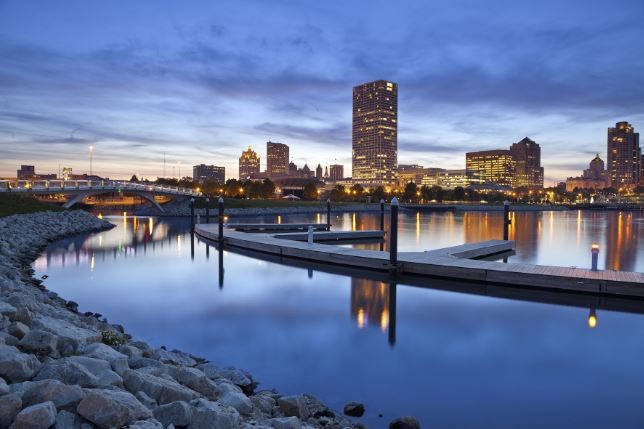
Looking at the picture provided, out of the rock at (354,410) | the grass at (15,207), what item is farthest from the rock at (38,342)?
the grass at (15,207)

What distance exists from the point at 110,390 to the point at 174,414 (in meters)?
0.70

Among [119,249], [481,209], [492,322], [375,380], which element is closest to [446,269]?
[492,322]

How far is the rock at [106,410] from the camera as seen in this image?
4.30 metres

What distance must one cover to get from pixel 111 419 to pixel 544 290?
46.5ft

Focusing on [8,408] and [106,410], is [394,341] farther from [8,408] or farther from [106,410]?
[8,408]

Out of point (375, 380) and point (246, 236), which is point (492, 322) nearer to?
point (375, 380)

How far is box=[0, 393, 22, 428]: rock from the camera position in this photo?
162 inches

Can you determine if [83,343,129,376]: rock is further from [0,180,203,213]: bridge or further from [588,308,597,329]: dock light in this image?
[0,180,203,213]: bridge

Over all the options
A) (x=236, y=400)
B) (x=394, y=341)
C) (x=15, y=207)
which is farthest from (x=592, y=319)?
(x=15, y=207)

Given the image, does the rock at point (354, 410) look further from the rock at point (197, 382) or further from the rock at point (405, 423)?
the rock at point (197, 382)

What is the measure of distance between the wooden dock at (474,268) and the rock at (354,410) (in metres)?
10.1

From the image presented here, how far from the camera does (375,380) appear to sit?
8.73m

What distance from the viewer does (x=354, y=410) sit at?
741 cm

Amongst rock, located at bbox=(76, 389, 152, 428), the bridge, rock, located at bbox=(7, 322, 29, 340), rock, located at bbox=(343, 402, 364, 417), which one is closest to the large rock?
rock, located at bbox=(76, 389, 152, 428)
